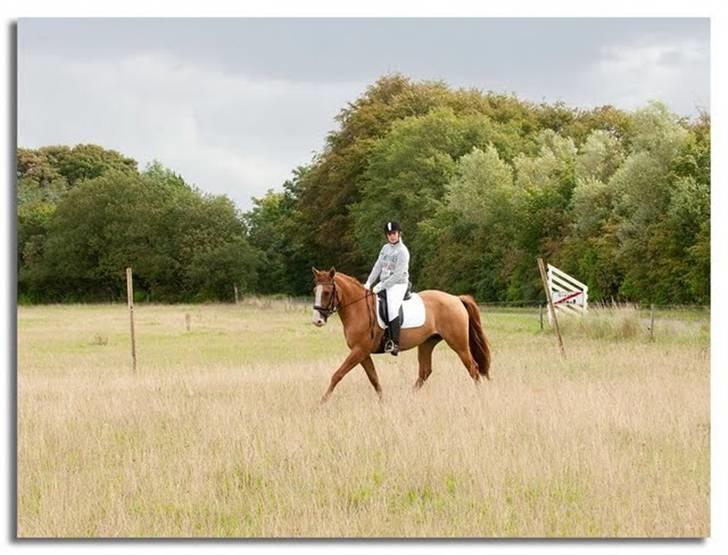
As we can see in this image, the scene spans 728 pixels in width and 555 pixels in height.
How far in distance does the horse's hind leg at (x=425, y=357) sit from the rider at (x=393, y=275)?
0.39 m

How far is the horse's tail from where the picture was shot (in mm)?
10852

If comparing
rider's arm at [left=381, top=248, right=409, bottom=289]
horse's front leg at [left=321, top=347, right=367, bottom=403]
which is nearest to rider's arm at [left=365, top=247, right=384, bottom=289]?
rider's arm at [left=381, top=248, right=409, bottom=289]

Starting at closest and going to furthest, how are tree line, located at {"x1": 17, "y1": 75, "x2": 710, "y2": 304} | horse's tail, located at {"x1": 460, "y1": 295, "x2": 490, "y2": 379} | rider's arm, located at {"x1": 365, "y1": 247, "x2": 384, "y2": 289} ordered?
tree line, located at {"x1": 17, "y1": 75, "x2": 710, "y2": 304} < rider's arm, located at {"x1": 365, "y1": 247, "x2": 384, "y2": 289} < horse's tail, located at {"x1": 460, "y1": 295, "x2": 490, "y2": 379}

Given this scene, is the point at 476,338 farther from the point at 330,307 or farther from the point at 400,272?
the point at 330,307

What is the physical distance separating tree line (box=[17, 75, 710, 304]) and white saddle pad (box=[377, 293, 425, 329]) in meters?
0.20

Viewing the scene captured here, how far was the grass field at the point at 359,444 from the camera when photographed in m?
7.05

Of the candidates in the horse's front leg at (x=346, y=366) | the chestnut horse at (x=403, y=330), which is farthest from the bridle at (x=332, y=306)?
the horse's front leg at (x=346, y=366)

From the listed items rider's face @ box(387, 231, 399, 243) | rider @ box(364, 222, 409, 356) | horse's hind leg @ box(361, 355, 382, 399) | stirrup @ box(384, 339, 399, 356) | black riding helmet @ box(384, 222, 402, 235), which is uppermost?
black riding helmet @ box(384, 222, 402, 235)

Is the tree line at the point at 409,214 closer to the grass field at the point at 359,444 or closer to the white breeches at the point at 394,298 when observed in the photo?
the white breeches at the point at 394,298

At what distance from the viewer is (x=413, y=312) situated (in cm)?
1051

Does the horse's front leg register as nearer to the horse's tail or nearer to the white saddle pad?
the white saddle pad

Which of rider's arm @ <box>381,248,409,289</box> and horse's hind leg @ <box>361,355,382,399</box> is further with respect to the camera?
horse's hind leg @ <box>361,355,382,399</box>

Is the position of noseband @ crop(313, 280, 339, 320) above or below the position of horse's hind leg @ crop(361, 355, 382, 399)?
above
